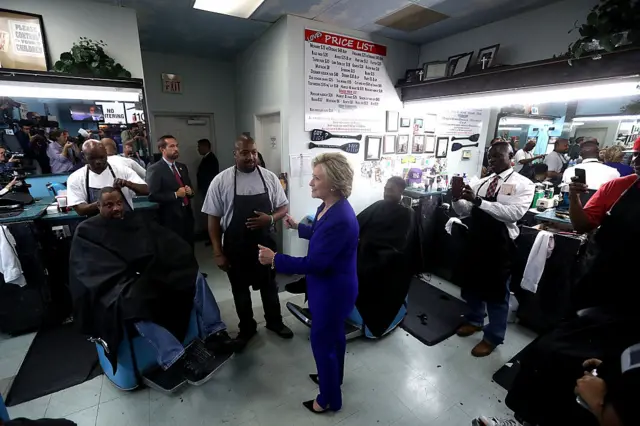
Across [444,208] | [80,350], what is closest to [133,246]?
[80,350]

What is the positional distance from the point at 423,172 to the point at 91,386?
4040mm

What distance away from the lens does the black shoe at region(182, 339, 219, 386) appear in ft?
6.23

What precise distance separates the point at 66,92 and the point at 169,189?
1256 millimetres

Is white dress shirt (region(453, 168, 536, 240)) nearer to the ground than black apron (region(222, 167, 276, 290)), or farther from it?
farther from it

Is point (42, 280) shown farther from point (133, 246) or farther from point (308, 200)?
point (308, 200)

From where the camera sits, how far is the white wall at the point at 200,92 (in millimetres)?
4180

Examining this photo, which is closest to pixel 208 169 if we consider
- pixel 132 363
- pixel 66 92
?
pixel 66 92

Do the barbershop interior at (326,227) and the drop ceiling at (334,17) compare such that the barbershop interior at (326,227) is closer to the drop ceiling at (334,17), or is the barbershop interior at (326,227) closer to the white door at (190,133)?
the drop ceiling at (334,17)

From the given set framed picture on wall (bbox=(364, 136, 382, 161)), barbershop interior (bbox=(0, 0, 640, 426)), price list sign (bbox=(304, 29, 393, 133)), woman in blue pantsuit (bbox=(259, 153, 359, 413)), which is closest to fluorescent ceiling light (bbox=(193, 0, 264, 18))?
barbershop interior (bbox=(0, 0, 640, 426))

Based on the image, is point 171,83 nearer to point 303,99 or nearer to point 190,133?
point 190,133

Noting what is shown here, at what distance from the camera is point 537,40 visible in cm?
275

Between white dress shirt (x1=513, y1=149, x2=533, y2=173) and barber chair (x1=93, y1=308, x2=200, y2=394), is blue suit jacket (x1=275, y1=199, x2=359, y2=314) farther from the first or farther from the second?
white dress shirt (x1=513, y1=149, x2=533, y2=173)

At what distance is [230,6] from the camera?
2824 millimetres

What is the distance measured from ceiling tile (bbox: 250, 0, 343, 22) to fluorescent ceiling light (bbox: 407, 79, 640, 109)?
5.26ft
